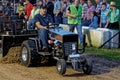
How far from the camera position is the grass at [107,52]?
12.6 meters

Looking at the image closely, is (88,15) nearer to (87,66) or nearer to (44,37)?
(44,37)

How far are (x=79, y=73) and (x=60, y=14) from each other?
27.4 ft

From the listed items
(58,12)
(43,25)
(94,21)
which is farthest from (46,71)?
(58,12)

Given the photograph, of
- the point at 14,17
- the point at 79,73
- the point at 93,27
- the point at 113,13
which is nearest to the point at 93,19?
the point at 93,27

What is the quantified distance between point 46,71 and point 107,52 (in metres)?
3.84

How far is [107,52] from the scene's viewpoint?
13508 millimetres

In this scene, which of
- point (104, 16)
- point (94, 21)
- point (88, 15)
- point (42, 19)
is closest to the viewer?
point (42, 19)

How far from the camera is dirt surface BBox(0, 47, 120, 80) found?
9453mm

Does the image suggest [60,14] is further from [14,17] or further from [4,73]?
[4,73]

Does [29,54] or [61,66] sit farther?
[29,54]

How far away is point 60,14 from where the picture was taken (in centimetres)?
1803

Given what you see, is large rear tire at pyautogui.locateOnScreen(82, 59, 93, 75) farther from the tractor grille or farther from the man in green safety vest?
the man in green safety vest

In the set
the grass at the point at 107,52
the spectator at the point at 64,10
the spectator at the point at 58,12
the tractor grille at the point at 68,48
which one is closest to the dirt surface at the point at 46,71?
the tractor grille at the point at 68,48

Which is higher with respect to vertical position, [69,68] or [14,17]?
[14,17]
